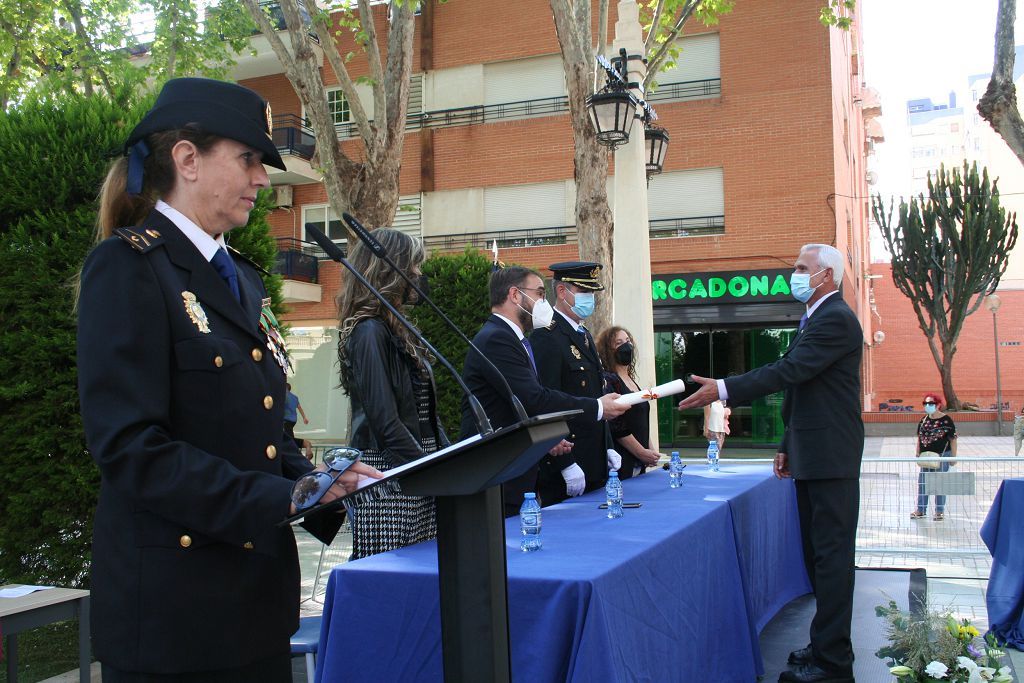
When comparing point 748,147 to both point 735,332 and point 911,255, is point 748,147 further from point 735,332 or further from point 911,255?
point 911,255

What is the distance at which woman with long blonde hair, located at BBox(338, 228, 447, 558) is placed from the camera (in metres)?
3.68

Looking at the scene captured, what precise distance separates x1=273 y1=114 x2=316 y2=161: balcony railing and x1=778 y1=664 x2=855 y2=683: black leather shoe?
70.1 ft

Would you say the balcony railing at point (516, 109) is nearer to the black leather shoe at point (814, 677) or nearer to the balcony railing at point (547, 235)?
the balcony railing at point (547, 235)

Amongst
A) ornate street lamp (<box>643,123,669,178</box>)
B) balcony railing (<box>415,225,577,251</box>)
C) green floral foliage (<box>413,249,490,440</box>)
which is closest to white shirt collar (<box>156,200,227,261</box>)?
ornate street lamp (<box>643,123,669,178</box>)

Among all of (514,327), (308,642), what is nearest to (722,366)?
(514,327)

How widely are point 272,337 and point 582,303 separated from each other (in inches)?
177

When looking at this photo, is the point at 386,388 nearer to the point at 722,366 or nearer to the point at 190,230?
the point at 190,230

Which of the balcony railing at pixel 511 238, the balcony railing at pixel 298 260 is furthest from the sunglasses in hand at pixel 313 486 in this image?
the balcony railing at pixel 298 260

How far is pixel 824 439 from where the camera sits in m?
4.67

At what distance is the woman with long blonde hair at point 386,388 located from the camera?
12.1 feet

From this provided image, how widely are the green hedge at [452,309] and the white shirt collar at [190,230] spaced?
869 cm

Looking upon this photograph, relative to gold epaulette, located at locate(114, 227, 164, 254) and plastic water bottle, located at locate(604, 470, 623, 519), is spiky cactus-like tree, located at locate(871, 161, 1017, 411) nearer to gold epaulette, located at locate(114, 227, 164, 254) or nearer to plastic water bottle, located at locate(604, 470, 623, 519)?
plastic water bottle, located at locate(604, 470, 623, 519)

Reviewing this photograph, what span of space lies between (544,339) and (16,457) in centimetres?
340

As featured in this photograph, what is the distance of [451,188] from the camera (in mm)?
23047
